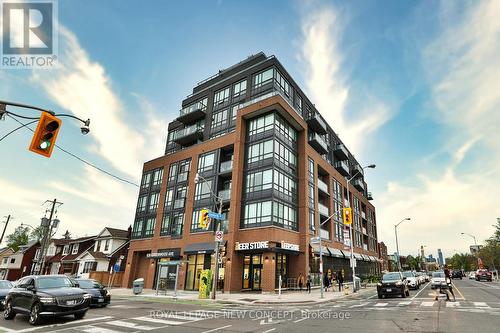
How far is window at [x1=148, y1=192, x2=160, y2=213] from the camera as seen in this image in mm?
42062

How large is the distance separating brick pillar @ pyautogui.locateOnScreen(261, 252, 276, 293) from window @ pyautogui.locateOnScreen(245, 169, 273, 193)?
21.4ft

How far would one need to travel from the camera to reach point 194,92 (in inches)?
1876

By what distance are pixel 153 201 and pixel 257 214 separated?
64.1 feet

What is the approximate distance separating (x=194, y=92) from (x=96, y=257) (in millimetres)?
30082

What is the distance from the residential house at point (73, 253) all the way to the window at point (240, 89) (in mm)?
37608

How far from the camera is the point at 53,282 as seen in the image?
11.9m

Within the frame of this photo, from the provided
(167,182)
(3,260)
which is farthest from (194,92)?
(3,260)

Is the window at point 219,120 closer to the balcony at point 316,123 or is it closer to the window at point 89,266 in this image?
the balcony at point 316,123

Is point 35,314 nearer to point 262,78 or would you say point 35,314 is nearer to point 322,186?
point 262,78

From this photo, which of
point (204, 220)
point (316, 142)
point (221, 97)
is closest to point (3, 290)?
point (204, 220)

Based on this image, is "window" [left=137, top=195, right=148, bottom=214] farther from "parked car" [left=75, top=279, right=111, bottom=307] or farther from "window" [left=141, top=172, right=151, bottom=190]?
"parked car" [left=75, top=279, right=111, bottom=307]

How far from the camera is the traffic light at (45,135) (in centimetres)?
790

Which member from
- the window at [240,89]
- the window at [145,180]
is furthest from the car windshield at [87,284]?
the window at [145,180]

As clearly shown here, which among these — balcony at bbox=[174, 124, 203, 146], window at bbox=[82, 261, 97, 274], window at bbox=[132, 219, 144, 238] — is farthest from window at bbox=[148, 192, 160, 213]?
window at bbox=[82, 261, 97, 274]
